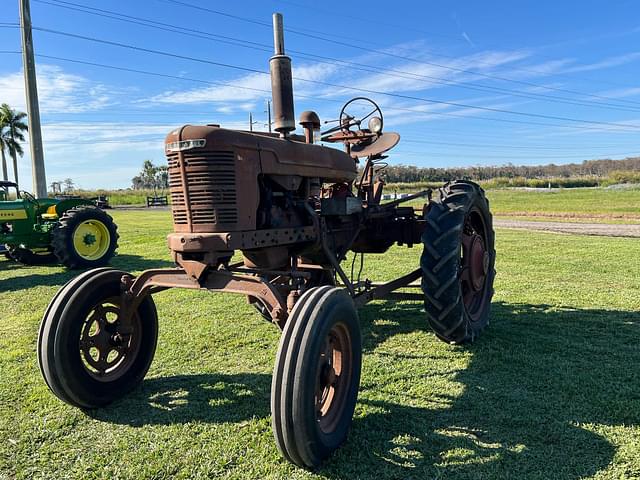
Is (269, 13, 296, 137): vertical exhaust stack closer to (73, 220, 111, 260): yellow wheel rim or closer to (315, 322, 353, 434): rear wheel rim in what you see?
(315, 322, 353, 434): rear wheel rim

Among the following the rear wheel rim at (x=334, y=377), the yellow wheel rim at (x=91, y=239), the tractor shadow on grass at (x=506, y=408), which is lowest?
the tractor shadow on grass at (x=506, y=408)

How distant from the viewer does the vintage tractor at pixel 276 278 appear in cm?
255

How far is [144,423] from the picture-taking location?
309cm

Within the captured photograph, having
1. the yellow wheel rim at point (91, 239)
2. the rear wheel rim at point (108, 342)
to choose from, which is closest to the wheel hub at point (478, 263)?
the rear wheel rim at point (108, 342)

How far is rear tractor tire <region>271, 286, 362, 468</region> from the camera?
241cm

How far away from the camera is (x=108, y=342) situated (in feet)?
11.6

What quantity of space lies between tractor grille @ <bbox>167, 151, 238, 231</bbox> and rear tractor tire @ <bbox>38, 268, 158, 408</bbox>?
Answer: 3.01 feet

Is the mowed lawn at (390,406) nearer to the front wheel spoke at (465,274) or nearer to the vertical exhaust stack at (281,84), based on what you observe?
the front wheel spoke at (465,274)

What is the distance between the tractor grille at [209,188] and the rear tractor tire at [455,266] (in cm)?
181

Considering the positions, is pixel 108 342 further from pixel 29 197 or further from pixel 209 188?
pixel 29 197

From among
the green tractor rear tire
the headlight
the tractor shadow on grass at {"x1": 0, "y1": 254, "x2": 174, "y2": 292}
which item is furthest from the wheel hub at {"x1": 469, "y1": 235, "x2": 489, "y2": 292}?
the green tractor rear tire

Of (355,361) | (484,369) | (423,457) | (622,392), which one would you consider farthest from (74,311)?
(622,392)

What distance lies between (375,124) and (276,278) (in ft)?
6.41

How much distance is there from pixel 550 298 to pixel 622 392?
111 inches
